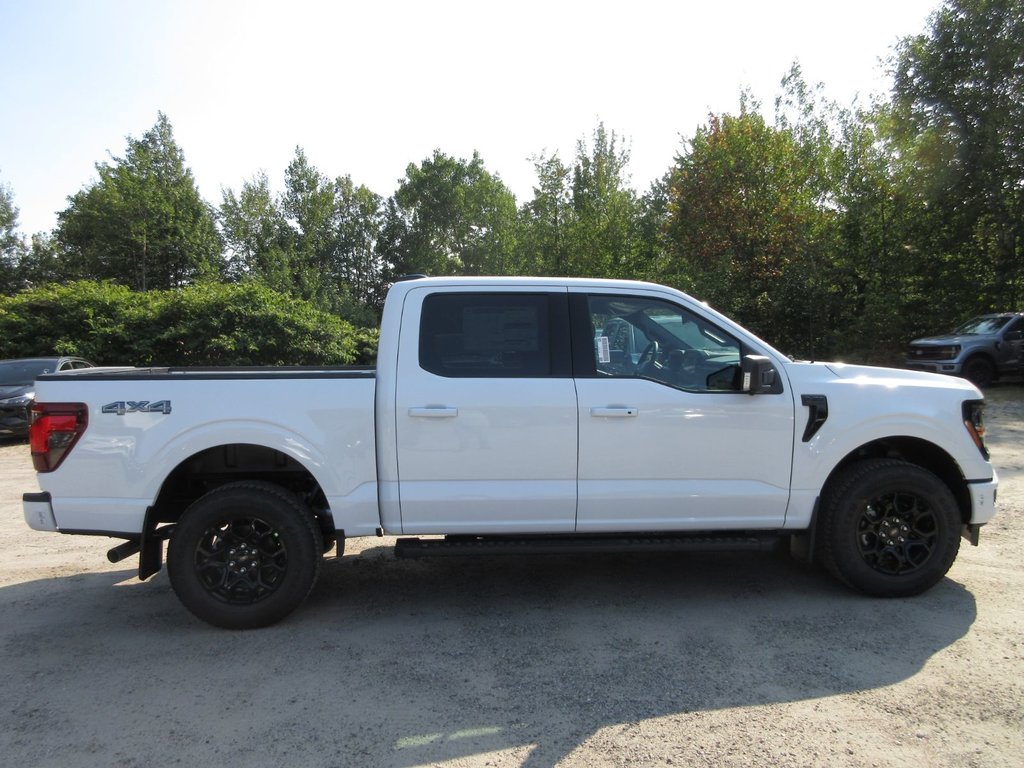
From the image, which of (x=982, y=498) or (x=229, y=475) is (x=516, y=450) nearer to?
(x=229, y=475)

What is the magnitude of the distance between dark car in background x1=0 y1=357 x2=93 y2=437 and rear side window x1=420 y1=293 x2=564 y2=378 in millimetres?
11322

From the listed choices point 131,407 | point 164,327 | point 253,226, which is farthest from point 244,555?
point 253,226

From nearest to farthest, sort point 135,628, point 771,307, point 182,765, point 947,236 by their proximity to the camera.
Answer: point 182,765 → point 135,628 → point 947,236 → point 771,307

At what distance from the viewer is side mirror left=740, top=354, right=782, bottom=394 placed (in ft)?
13.7

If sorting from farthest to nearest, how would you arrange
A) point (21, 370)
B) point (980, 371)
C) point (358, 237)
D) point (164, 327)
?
point (358, 237), point (164, 327), point (980, 371), point (21, 370)

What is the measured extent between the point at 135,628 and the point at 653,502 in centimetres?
328

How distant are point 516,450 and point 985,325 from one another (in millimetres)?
16379

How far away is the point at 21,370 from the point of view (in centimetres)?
1320

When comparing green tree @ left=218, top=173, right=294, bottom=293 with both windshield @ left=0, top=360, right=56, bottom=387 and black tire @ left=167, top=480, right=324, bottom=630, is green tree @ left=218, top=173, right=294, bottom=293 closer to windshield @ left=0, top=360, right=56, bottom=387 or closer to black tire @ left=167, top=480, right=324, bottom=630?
windshield @ left=0, top=360, right=56, bottom=387

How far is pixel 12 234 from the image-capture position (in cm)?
4762

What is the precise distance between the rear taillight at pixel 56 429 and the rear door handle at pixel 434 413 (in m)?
1.90

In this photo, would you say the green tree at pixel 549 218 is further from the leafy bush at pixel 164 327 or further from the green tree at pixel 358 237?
the green tree at pixel 358 237

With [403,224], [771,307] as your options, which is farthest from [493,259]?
[771,307]

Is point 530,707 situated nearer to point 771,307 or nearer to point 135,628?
point 135,628
